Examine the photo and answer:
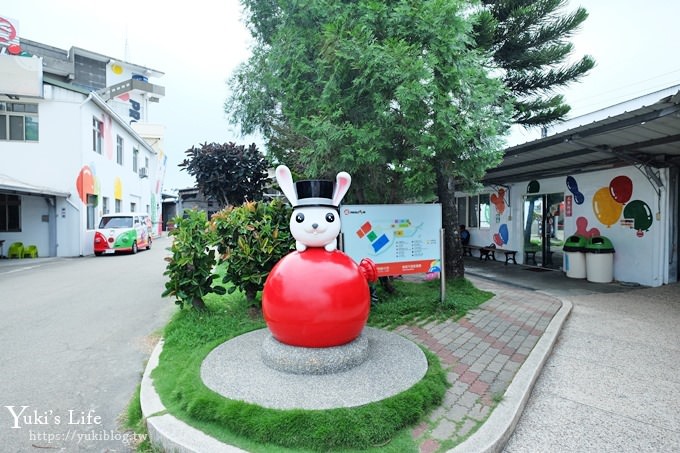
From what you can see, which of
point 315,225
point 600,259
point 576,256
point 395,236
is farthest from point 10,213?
point 600,259

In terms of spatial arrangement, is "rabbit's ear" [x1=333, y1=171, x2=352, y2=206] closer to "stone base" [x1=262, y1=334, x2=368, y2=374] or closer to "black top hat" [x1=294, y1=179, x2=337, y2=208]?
"black top hat" [x1=294, y1=179, x2=337, y2=208]

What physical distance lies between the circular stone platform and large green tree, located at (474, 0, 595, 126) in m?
7.13

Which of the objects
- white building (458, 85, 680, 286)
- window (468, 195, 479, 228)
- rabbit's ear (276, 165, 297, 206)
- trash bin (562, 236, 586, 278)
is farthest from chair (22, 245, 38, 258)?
trash bin (562, 236, 586, 278)

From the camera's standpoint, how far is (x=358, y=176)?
5609mm

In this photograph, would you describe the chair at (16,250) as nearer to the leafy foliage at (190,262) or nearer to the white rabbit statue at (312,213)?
the leafy foliage at (190,262)

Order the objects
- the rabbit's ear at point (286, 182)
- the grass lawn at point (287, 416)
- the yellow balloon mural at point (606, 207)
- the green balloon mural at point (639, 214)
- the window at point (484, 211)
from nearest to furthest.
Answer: the grass lawn at point (287, 416) → the rabbit's ear at point (286, 182) → the green balloon mural at point (639, 214) → the yellow balloon mural at point (606, 207) → the window at point (484, 211)

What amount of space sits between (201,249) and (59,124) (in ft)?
47.0

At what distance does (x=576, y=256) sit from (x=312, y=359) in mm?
8526

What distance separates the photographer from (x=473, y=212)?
14.4 meters

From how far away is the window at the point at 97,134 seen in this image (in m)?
16.6

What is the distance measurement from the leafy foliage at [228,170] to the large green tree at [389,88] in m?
3.98

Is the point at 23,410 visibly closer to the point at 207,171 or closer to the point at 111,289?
the point at 111,289

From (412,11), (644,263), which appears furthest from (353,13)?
(644,263)

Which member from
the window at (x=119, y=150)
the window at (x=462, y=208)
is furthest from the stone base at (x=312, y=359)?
the window at (x=119, y=150)
